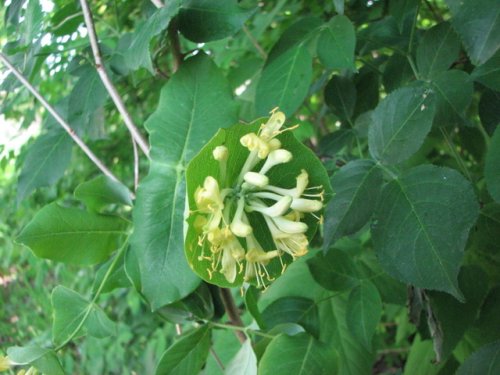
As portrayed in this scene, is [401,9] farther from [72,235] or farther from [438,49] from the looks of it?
[72,235]

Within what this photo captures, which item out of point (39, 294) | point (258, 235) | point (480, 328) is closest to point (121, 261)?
point (258, 235)

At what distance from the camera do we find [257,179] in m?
0.51

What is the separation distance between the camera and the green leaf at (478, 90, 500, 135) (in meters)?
0.71

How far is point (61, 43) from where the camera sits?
0.86 metres

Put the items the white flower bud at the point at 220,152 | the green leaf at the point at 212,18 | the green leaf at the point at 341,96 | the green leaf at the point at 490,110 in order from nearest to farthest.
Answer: the white flower bud at the point at 220,152
the green leaf at the point at 212,18
the green leaf at the point at 490,110
the green leaf at the point at 341,96

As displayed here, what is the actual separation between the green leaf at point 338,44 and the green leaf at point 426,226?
178mm

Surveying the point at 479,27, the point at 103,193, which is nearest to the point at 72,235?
the point at 103,193

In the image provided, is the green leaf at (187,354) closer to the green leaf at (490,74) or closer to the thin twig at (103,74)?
the thin twig at (103,74)

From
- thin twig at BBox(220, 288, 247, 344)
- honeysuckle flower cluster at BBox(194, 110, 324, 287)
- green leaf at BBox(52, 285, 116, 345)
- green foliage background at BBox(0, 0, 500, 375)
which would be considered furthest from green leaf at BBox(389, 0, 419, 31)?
green leaf at BBox(52, 285, 116, 345)

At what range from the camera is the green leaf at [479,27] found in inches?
21.9

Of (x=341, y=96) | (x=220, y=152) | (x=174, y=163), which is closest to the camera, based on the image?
(x=220, y=152)

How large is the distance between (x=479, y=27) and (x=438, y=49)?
157 millimetres

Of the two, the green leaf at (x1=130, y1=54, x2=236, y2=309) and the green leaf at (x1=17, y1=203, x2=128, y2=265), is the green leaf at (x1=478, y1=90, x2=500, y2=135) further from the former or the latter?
the green leaf at (x1=17, y1=203, x2=128, y2=265)

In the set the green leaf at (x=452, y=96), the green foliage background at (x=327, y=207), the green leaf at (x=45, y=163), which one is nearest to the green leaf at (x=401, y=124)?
the green foliage background at (x=327, y=207)
